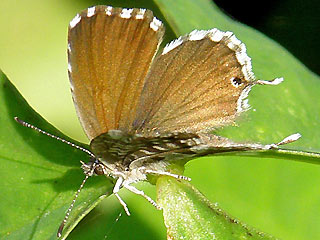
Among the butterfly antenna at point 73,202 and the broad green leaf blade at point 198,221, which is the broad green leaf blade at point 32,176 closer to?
the butterfly antenna at point 73,202

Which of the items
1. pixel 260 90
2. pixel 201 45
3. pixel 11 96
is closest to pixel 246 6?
pixel 260 90

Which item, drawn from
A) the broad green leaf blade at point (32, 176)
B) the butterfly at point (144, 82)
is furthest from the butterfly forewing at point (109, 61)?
the broad green leaf blade at point (32, 176)

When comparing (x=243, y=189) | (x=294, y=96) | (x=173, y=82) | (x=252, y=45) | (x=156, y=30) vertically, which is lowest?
(x=243, y=189)

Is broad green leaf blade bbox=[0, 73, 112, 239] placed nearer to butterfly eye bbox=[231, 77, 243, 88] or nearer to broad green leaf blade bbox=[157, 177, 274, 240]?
broad green leaf blade bbox=[157, 177, 274, 240]

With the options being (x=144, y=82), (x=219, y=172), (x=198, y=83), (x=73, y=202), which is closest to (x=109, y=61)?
(x=144, y=82)

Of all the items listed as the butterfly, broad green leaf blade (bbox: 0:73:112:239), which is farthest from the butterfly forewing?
broad green leaf blade (bbox: 0:73:112:239)

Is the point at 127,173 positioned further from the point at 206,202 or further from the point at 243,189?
the point at 243,189
